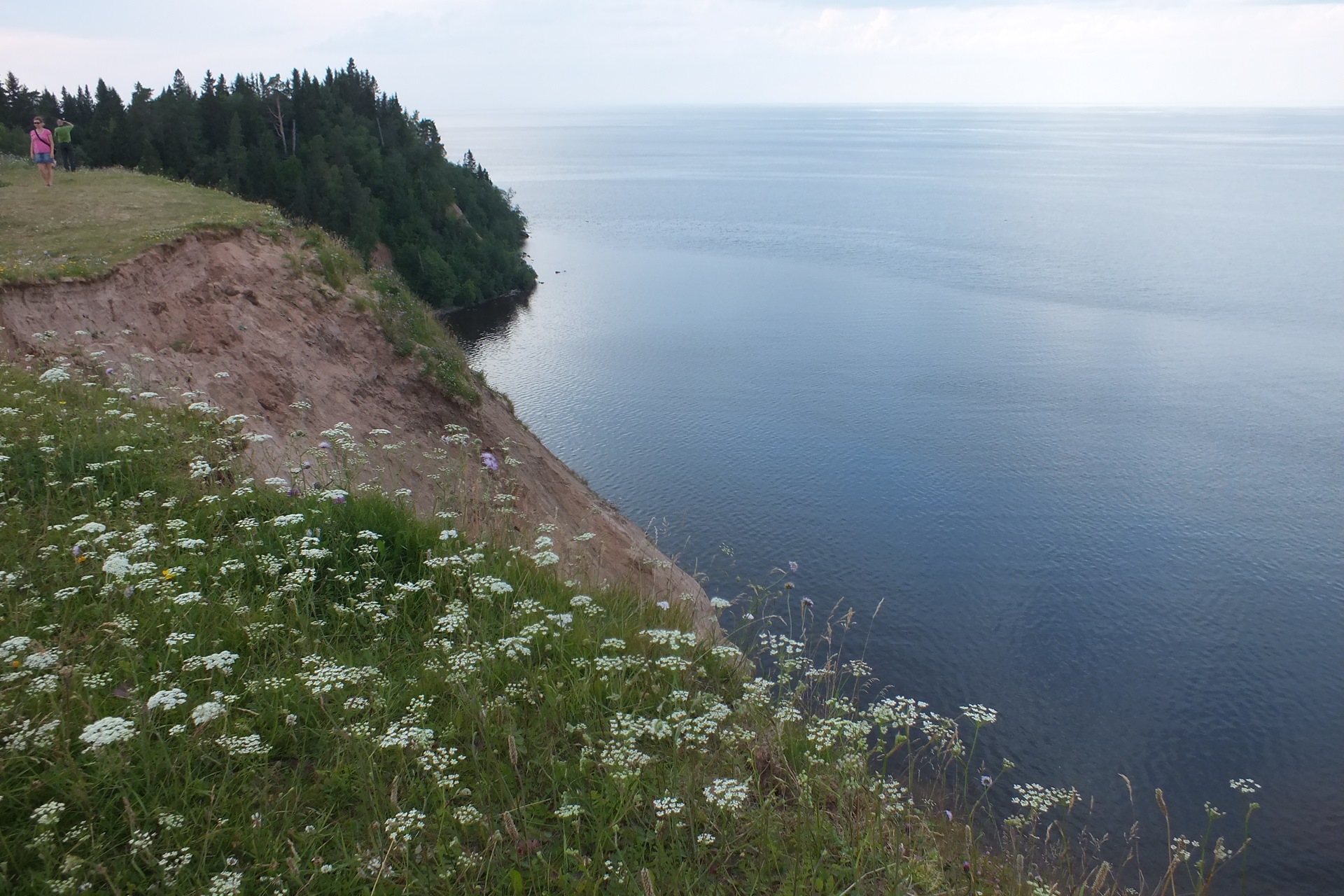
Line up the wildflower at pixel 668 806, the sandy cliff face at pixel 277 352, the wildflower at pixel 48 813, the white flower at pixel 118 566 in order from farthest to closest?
the sandy cliff face at pixel 277 352 < the white flower at pixel 118 566 < the wildflower at pixel 668 806 < the wildflower at pixel 48 813

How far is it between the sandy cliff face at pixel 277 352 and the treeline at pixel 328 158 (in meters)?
30.5

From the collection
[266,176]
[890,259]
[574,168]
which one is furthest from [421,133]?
[574,168]

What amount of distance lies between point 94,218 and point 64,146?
11562 millimetres

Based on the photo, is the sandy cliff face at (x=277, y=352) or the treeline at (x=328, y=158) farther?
the treeline at (x=328, y=158)

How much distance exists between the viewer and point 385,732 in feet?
13.5

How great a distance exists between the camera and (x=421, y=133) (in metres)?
75.8

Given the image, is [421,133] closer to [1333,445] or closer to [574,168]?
[1333,445]

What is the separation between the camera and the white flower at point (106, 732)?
122 inches

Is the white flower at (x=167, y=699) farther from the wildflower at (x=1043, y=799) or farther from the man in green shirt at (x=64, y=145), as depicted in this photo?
the man in green shirt at (x=64, y=145)

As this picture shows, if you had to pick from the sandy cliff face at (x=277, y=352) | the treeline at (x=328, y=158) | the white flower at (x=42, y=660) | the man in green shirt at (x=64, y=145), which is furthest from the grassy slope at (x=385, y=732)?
the treeline at (x=328, y=158)

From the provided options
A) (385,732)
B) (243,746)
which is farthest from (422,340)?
(243,746)

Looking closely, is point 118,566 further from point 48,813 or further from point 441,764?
point 441,764

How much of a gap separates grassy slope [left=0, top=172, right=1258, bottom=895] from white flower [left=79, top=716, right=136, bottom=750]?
→ 4 cm

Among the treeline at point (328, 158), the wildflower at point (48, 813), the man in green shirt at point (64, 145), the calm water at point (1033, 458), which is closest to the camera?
the wildflower at point (48, 813)
